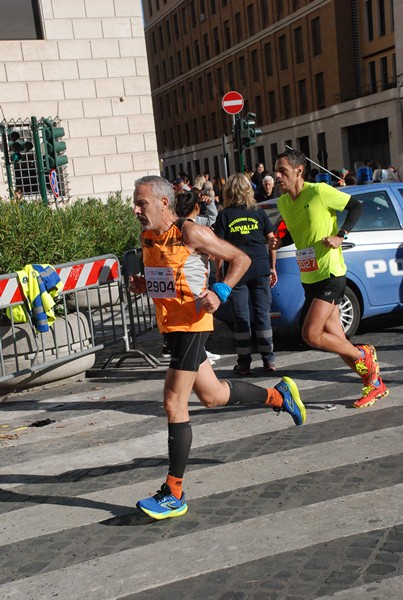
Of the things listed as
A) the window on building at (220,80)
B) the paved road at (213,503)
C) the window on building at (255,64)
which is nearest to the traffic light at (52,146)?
the paved road at (213,503)

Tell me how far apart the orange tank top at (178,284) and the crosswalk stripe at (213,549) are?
3.65ft

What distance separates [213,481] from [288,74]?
56.2m

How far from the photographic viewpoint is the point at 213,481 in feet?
16.9

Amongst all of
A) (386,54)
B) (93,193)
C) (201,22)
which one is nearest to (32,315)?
(93,193)

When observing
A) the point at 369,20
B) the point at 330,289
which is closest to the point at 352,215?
the point at 330,289

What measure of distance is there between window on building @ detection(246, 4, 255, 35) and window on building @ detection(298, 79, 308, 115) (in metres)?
8.24

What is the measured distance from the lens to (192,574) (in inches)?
153

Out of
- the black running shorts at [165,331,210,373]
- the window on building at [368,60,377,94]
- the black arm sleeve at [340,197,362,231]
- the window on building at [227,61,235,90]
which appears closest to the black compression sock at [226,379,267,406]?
the black running shorts at [165,331,210,373]

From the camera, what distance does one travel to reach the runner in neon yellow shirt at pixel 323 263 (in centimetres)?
668

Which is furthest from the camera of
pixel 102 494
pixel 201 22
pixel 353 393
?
pixel 201 22

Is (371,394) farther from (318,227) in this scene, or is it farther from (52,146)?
(52,146)

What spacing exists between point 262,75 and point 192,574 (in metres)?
61.3

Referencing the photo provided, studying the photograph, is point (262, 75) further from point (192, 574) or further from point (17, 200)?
point (192, 574)

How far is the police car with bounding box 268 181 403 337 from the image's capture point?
8.91 metres
